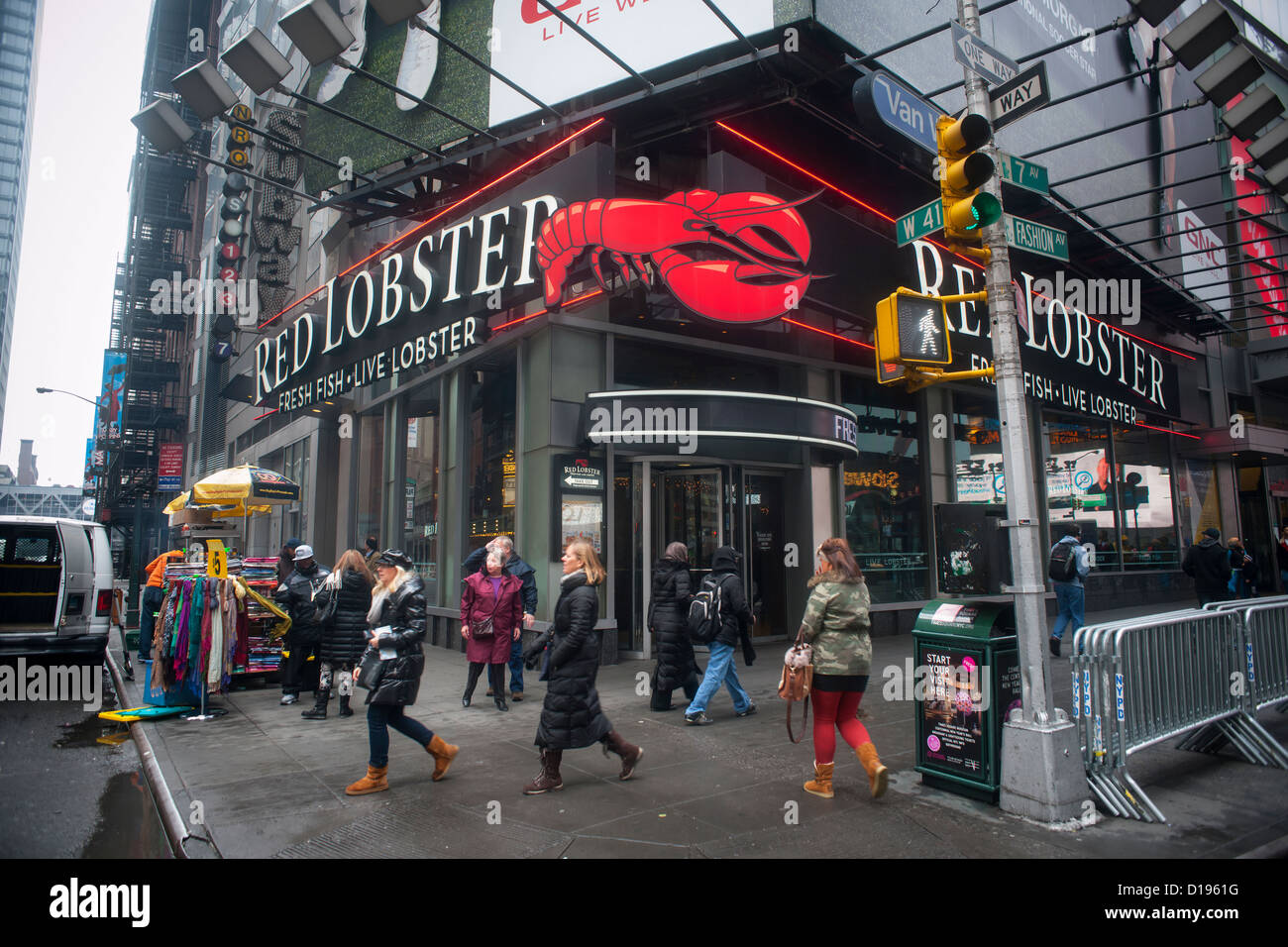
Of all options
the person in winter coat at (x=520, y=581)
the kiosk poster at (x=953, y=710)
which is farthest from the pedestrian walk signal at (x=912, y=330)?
the person in winter coat at (x=520, y=581)

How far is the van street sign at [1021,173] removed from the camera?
533 centimetres

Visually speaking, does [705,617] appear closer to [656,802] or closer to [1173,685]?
[656,802]

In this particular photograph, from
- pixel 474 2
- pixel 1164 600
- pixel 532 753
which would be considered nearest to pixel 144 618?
pixel 532 753

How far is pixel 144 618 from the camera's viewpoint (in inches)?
456

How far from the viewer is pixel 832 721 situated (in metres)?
5.17

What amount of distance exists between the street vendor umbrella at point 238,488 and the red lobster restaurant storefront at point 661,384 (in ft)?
5.21

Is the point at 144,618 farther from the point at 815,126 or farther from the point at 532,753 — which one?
the point at 815,126

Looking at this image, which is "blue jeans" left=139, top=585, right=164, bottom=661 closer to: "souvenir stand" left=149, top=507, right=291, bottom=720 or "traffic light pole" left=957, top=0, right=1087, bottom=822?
"souvenir stand" left=149, top=507, right=291, bottom=720

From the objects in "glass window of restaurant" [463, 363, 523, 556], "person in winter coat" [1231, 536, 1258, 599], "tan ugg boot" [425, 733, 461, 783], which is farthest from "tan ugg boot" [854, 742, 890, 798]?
"person in winter coat" [1231, 536, 1258, 599]

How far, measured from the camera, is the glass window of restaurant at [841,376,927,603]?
13.4 meters

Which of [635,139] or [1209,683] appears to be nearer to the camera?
[1209,683]

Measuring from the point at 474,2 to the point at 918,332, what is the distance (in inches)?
459

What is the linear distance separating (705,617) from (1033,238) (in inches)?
165

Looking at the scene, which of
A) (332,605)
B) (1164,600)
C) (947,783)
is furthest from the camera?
(1164,600)
